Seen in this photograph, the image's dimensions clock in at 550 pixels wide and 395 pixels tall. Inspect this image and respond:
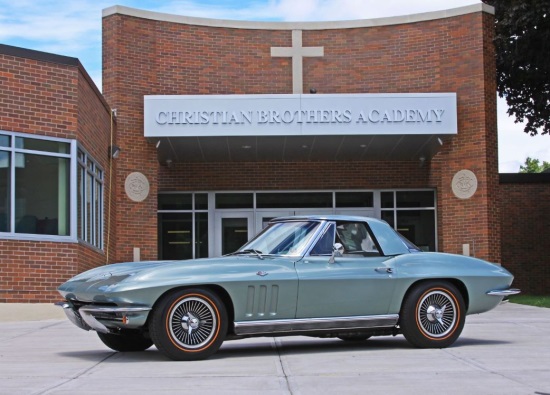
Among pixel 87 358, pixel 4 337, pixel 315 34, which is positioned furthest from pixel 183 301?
pixel 315 34

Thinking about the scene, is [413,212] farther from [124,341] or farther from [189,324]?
[189,324]

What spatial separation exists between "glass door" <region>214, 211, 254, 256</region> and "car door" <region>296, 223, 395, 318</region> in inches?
627

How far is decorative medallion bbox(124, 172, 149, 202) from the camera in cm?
2294

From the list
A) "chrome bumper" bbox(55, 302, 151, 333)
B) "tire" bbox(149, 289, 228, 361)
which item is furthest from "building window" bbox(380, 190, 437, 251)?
"chrome bumper" bbox(55, 302, 151, 333)

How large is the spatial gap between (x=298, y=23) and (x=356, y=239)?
606 inches

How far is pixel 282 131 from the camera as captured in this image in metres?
21.5

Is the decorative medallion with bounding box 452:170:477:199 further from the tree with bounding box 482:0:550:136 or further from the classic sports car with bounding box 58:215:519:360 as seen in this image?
the classic sports car with bounding box 58:215:519:360

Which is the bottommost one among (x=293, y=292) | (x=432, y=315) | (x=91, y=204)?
(x=432, y=315)

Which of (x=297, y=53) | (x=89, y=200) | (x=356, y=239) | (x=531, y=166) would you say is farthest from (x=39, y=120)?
(x=531, y=166)

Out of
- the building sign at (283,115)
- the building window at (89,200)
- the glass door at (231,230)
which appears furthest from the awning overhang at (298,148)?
the building window at (89,200)

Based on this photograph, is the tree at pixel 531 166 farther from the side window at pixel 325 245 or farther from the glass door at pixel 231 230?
the side window at pixel 325 245

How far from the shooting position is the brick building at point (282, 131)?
70.5 ft

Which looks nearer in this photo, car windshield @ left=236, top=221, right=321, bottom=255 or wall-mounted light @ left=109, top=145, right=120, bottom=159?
car windshield @ left=236, top=221, right=321, bottom=255

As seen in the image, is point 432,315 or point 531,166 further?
point 531,166
